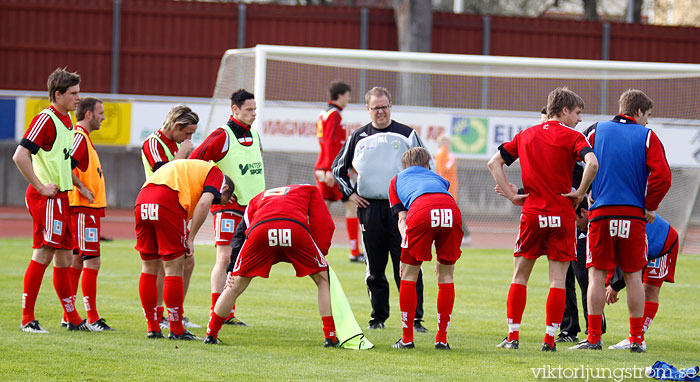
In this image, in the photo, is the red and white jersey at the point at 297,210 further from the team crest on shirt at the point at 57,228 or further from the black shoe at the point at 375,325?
the team crest on shirt at the point at 57,228

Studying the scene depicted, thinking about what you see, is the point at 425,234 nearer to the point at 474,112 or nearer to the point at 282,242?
the point at 282,242

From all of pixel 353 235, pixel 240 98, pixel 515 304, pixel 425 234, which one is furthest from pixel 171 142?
pixel 353 235

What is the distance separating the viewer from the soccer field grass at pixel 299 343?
574 centimetres

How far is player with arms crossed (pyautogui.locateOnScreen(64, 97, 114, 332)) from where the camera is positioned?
7.53 metres

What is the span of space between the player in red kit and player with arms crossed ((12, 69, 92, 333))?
146 centimetres

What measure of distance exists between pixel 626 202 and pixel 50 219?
4.47 meters

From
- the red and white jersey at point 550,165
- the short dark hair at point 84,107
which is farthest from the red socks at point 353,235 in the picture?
the red and white jersey at point 550,165

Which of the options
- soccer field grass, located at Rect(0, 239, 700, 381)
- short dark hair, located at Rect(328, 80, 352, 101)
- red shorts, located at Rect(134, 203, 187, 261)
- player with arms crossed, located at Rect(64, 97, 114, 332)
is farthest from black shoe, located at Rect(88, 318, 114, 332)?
short dark hair, located at Rect(328, 80, 352, 101)

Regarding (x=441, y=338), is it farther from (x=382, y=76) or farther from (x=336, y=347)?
(x=382, y=76)

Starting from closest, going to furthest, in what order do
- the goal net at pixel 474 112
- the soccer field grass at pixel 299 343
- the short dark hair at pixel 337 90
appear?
the soccer field grass at pixel 299 343 → the short dark hair at pixel 337 90 → the goal net at pixel 474 112

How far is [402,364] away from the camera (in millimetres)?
6047

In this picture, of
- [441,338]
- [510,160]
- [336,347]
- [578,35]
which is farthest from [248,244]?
[578,35]

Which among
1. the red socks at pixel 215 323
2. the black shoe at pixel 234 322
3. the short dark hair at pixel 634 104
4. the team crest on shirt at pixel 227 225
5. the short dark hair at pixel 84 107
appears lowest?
the black shoe at pixel 234 322

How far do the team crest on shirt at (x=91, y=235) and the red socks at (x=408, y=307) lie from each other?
9.01 ft
